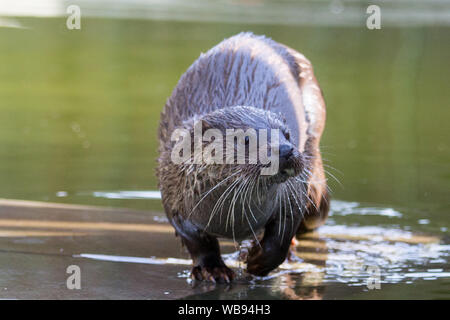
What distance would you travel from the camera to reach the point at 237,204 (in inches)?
134

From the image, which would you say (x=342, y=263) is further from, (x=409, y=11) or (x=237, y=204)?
(x=409, y=11)

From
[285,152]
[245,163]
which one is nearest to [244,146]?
[245,163]

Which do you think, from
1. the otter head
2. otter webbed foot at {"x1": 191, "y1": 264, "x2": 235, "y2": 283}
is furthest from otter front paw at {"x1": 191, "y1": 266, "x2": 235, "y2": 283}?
the otter head

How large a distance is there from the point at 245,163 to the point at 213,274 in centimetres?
67

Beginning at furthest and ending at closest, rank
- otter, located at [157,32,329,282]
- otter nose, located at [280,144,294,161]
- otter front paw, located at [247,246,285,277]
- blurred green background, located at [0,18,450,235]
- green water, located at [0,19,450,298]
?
blurred green background, located at [0,18,450,235], green water, located at [0,19,450,298], otter front paw, located at [247,246,285,277], otter, located at [157,32,329,282], otter nose, located at [280,144,294,161]

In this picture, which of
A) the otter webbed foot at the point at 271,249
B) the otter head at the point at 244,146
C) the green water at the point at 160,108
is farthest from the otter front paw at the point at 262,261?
the green water at the point at 160,108

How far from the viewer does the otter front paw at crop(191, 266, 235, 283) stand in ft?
11.9

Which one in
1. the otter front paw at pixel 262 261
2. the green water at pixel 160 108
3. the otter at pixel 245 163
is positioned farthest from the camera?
the green water at pixel 160 108

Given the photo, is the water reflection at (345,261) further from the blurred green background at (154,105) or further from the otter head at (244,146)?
the otter head at (244,146)

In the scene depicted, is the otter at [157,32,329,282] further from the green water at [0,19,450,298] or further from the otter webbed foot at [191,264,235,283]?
the green water at [0,19,450,298]

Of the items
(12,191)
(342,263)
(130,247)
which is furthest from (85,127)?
(342,263)

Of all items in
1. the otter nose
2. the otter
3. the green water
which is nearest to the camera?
the otter nose

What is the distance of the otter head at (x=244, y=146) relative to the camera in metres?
3.07
